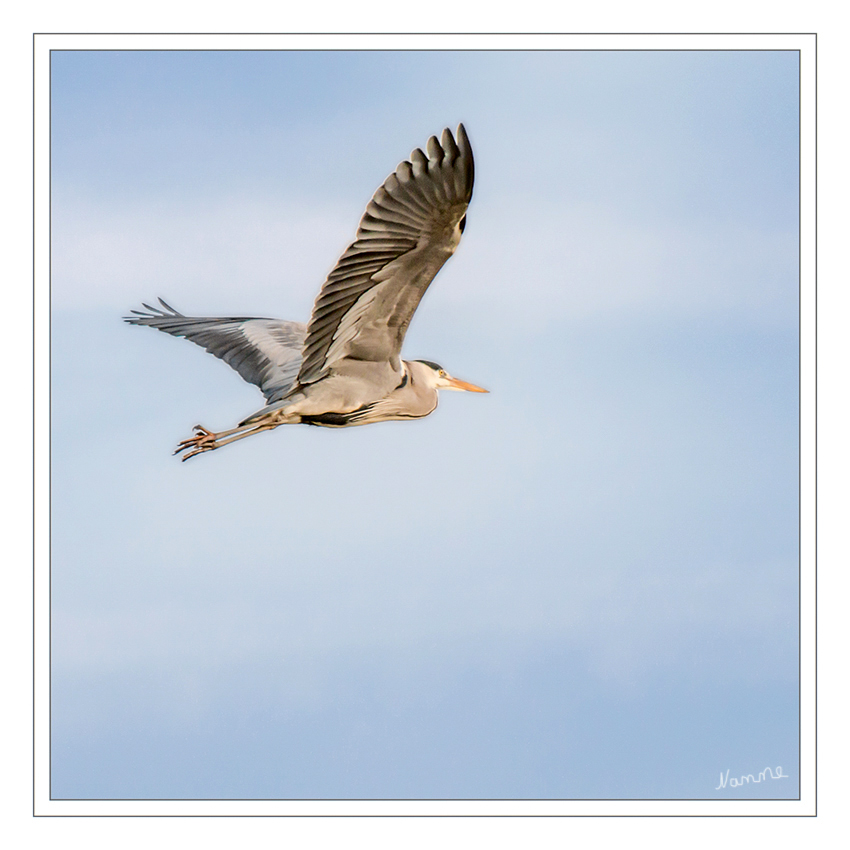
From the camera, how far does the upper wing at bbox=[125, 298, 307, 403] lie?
7.98m

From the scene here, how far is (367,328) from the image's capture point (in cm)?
691

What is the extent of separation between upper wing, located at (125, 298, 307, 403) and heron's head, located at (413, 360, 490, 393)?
0.89 metres

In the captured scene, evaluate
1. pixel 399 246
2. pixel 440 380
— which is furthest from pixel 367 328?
pixel 440 380

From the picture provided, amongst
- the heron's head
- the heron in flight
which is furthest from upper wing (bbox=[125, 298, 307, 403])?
the heron's head

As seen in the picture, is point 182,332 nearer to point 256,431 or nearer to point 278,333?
point 278,333

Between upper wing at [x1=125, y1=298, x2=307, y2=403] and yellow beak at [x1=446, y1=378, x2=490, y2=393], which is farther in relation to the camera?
yellow beak at [x1=446, y1=378, x2=490, y2=393]

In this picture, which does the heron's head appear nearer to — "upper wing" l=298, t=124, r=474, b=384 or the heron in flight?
the heron in flight

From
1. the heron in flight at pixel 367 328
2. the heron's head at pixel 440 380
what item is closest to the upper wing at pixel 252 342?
the heron in flight at pixel 367 328

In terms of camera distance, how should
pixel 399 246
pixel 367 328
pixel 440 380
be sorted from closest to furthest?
pixel 399 246 < pixel 367 328 < pixel 440 380

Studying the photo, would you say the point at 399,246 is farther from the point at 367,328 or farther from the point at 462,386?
the point at 462,386

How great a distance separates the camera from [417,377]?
A: 788 centimetres

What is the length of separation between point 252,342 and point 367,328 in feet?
6.17
